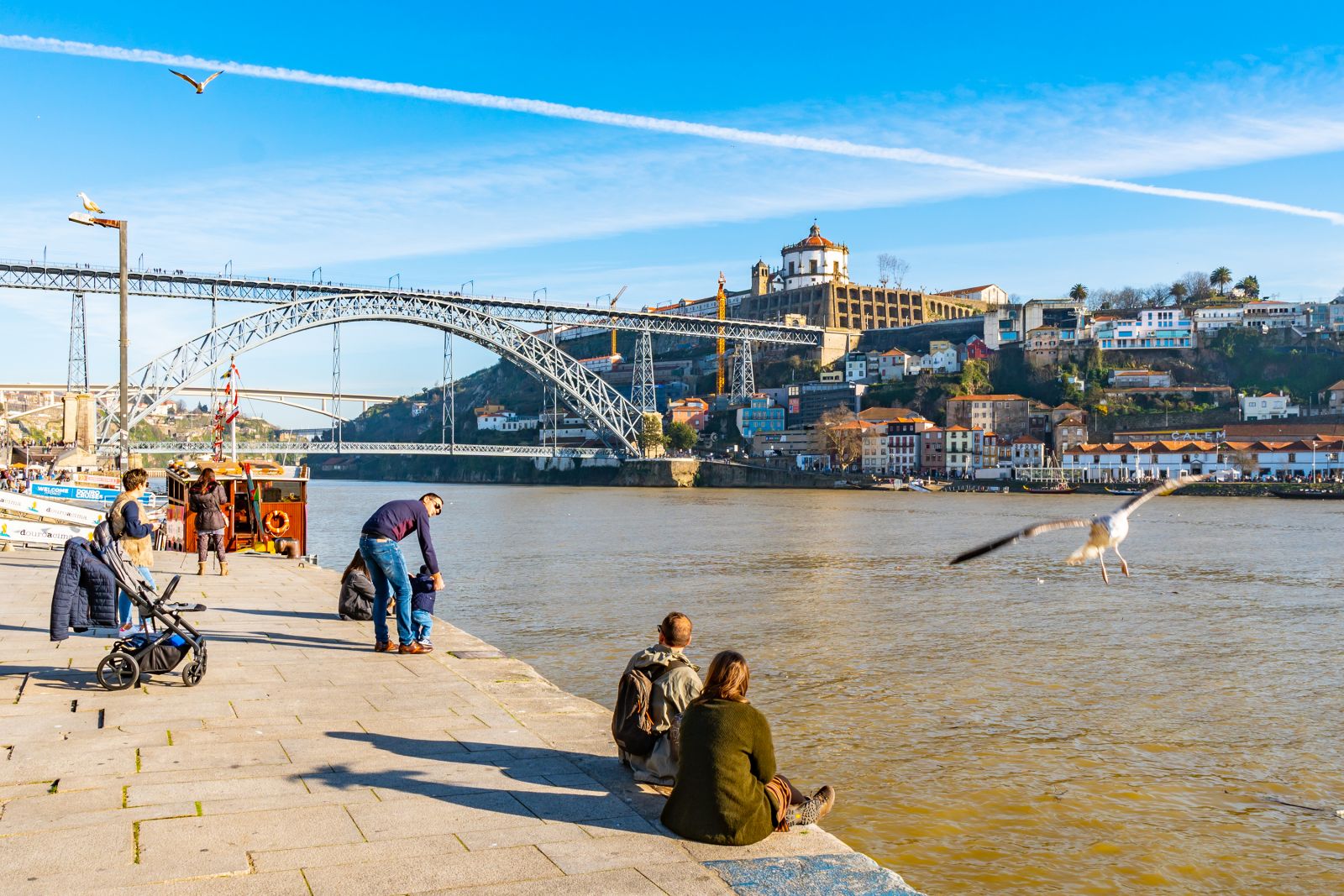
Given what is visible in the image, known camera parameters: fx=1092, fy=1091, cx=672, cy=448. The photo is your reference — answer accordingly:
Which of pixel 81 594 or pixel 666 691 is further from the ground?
pixel 81 594

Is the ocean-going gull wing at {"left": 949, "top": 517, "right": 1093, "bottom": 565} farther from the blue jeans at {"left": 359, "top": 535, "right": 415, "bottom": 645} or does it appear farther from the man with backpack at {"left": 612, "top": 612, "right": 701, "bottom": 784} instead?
the blue jeans at {"left": 359, "top": 535, "right": 415, "bottom": 645}

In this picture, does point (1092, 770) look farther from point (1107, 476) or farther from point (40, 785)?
point (1107, 476)

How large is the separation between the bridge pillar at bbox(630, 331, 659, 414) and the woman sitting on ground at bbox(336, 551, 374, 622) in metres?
77.1

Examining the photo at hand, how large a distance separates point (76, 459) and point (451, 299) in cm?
4744

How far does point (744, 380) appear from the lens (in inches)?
3893

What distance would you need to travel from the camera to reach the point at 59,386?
105m

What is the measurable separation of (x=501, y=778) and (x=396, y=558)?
3226 mm

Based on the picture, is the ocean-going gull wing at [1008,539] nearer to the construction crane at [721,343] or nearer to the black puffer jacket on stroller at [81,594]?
the black puffer jacket on stroller at [81,594]

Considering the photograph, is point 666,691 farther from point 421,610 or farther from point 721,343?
point 721,343

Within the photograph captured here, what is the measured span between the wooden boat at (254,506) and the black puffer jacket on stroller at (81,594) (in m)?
10.2

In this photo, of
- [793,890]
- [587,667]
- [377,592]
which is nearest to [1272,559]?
[587,667]

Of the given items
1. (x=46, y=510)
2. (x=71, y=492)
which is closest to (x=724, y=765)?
(x=46, y=510)

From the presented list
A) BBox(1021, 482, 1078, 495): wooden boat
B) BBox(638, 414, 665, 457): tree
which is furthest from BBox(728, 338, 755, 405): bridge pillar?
BBox(1021, 482, 1078, 495): wooden boat

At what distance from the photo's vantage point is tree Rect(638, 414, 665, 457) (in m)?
83.9
